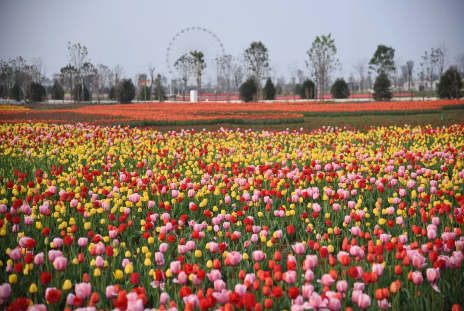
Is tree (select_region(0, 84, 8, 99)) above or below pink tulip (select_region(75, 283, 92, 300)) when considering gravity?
above

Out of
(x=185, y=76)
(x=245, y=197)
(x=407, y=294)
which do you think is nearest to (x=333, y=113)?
(x=245, y=197)

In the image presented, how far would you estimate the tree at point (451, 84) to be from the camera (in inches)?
1302

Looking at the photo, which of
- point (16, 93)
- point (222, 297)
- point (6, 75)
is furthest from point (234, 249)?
point (16, 93)

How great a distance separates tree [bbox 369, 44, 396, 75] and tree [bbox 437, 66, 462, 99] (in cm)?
1786

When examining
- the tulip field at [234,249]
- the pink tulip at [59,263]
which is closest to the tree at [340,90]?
the tulip field at [234,249]

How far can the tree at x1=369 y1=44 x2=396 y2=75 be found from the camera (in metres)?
51.4

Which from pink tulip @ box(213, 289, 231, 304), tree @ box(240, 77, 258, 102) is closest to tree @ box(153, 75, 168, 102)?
tree @ box(240, 77, 258, 102)

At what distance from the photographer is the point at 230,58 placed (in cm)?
6178

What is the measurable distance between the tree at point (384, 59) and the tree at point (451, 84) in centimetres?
1786

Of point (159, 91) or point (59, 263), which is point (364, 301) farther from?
point (159, 91)

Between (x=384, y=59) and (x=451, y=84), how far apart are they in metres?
19.3

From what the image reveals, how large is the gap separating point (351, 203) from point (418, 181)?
2096 mm

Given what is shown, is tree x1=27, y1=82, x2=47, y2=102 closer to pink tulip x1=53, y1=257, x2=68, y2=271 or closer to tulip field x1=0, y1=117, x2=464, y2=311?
tulip field x1=0, y1=117, x2=464, y2=311

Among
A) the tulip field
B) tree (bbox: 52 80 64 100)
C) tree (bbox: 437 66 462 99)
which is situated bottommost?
the tulip field
